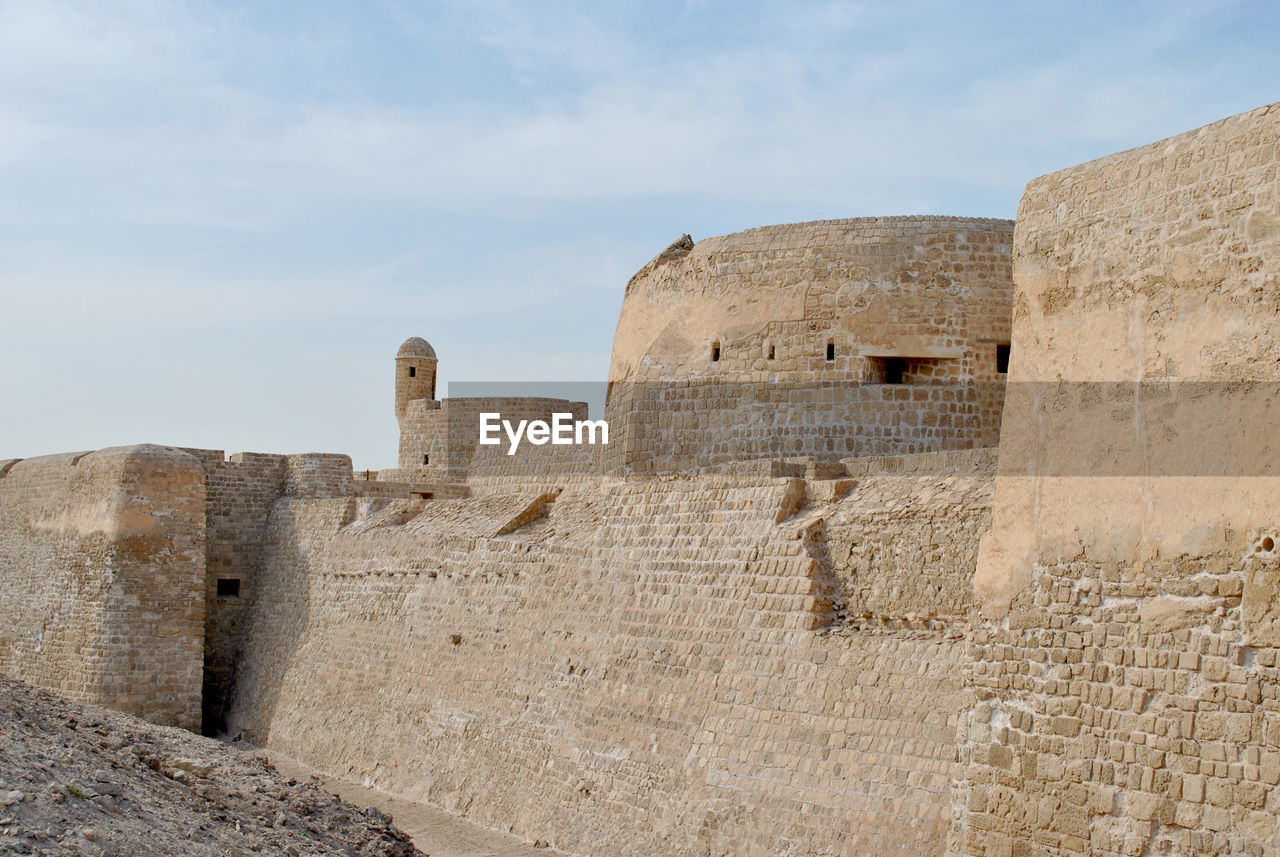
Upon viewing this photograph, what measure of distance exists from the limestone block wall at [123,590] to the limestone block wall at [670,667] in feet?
8.06

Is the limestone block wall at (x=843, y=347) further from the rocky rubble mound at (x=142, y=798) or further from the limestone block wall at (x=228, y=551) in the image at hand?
the limestone block wall at (x=228, y=551)

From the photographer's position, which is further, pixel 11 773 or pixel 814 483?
pixel 814 483

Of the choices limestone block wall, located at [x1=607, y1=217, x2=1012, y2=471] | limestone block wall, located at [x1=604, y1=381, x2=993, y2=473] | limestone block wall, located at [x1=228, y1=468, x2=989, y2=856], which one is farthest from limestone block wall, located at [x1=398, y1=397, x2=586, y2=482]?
limestone block wall, located at [x1=607, y1=217, x2=1012, y2=471]

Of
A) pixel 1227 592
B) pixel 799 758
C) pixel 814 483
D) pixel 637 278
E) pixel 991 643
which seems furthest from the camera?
pixel 637 278

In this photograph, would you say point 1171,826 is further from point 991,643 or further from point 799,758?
point 799,758

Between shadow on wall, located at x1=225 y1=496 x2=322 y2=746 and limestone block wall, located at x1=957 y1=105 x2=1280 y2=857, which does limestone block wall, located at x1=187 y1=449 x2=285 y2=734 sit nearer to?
A: shadow on wall, located at x1=225 y1=496 x2=322 y2=746

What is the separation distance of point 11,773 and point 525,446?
13.3 metres

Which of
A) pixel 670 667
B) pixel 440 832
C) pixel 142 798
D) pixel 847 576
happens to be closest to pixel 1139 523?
pixel 847 576

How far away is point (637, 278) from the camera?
13.5 metres

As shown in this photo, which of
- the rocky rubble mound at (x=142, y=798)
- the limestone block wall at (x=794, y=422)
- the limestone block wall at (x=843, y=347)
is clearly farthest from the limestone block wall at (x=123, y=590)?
the limestone block wall at (x=843, y=347)

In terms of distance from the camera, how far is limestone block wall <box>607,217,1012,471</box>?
11594 mm

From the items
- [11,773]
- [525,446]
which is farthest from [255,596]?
[11,773]

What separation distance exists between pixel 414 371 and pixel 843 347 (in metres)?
16.1

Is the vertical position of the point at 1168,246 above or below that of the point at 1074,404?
above
